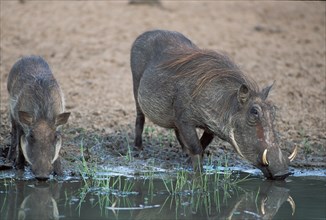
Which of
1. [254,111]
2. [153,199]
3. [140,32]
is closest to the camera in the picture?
[153,199]

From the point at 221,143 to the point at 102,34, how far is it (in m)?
4.65

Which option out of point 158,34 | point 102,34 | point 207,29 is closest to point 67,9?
point 102,34

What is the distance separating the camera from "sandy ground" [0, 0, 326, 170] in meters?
10.1

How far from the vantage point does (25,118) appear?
24.5 feet

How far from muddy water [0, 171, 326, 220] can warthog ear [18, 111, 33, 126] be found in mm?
537

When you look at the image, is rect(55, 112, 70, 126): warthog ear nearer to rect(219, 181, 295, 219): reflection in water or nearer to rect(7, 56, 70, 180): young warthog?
rect(7, 56, 70, 180): young warthog

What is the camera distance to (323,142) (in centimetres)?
955

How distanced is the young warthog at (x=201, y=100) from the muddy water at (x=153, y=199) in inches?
11.7

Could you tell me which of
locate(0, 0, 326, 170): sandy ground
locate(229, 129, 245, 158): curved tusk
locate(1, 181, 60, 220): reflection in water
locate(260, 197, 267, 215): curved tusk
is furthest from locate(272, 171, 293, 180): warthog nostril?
locate(1, 181, 60, 220): reflection in water

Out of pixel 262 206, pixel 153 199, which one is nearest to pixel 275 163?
pixel 262 206

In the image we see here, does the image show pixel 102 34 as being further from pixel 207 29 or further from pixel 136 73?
pixel 136 73

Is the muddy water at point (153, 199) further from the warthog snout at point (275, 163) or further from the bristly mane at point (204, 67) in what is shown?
the bristly mane at point (204, 67)

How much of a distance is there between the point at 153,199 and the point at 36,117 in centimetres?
Result: 145

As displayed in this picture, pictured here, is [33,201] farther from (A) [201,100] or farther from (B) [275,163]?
(B) [275,163]
